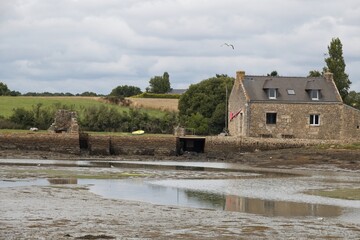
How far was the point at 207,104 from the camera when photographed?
8606cm

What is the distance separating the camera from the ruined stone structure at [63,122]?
63.4 metres

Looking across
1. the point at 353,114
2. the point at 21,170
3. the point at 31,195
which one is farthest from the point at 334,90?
the point at 31,195

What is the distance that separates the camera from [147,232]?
20.4 meters

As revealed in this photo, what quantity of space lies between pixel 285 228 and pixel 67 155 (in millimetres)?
37896

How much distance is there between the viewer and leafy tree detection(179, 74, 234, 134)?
8100 cm

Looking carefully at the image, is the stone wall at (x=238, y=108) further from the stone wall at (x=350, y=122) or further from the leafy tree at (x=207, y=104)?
the stone wall at (x=350, y=122)

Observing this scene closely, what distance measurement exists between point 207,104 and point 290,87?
64.9 ft

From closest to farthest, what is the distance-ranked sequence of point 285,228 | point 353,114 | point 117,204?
point 285,228
point 117,204
point 353,114

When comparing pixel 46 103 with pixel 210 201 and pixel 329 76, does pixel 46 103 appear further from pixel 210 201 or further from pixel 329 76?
pixel 210 201

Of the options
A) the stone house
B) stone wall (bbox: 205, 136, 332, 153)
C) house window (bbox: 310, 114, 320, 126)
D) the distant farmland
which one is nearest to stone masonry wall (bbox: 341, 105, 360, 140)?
the stone house

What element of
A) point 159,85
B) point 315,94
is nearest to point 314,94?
point 315,94

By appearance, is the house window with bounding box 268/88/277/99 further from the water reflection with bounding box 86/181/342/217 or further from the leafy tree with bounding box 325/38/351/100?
the water reflection with bounding box 86/181/342/217

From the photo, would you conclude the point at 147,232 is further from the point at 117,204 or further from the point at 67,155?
the point at 67,155

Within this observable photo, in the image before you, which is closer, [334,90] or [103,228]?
[103,228]
